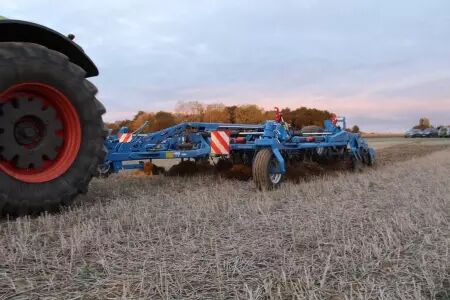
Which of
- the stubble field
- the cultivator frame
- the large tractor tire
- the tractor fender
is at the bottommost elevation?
the stubble field

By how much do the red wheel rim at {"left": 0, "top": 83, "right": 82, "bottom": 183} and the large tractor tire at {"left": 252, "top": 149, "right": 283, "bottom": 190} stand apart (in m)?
2.74

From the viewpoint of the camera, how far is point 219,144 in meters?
6.74

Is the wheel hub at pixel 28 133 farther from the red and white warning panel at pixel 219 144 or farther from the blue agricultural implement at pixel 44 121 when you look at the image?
the red and white warning panel at pixel 219 144

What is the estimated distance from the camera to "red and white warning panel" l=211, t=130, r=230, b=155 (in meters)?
6.73

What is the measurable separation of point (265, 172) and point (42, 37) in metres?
3.29

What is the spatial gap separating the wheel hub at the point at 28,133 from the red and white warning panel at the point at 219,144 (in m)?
2.87

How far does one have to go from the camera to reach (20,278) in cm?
250

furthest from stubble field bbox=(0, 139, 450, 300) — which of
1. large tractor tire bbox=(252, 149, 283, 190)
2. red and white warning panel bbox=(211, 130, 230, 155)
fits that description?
red and white warning panel bbox=(211, 130, 230, 155)

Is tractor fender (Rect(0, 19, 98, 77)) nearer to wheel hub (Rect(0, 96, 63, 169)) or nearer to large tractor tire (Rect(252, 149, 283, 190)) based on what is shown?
wheel hub (Rect(0, 96, 63, 169))

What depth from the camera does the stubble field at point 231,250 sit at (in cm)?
238

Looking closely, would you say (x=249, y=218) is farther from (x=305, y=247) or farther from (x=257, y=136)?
(x=257, y=136)

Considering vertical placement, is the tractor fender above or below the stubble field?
above

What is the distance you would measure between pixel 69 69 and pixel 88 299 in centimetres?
251

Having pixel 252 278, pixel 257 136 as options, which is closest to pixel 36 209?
pixel 252 278
